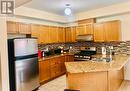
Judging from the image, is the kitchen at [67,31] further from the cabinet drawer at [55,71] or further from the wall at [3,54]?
the wall at [3,54]

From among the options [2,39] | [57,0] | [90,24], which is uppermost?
[57,0]

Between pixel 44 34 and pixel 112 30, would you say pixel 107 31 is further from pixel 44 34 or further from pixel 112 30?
pixel 44 34

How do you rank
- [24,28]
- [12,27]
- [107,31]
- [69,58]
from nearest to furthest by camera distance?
[12,27] < [24,28] < [107,31] < [69,58]

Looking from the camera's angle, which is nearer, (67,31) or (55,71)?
(55,71)

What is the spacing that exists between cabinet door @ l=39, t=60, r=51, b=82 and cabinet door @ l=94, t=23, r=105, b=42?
7.12ft

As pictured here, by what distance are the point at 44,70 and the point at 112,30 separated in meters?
2.92

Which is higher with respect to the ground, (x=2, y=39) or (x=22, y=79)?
(x=2, y=39)

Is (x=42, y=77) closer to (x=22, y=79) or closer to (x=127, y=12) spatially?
(x=22, y=79)

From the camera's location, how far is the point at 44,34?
5.47 metres

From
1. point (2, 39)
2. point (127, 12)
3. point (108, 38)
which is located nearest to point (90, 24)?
point (108, 38)

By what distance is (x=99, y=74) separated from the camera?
3.14 metres

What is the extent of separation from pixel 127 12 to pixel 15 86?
4.34 m

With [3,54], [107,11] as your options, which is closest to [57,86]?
[3,54]

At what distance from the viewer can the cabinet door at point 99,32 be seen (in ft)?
17.8
